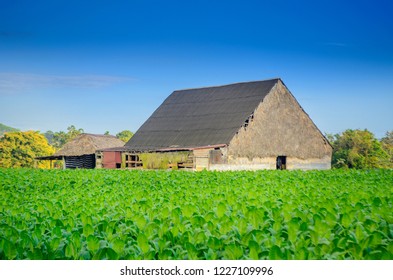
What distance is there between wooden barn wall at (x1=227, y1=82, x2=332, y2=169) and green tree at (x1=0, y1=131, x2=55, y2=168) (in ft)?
89.3

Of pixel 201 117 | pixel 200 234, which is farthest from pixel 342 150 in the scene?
pixel 200 234

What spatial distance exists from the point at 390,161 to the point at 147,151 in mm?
27761

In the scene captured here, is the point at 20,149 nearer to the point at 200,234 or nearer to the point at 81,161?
the point at 81,161

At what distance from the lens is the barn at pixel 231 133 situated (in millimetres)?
30672

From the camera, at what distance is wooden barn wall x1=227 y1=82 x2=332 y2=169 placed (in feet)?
104

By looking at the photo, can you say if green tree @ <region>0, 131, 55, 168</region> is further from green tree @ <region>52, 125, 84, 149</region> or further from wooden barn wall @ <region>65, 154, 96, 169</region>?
green tree @ <region>52, 125, 84, 149</region>

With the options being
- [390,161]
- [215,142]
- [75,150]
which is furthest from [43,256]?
[390,161]

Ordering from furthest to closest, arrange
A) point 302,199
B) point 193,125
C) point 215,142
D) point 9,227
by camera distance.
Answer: point 193,125
point 215,142
point 302,199
point 9,227

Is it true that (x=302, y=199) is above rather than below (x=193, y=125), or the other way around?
below

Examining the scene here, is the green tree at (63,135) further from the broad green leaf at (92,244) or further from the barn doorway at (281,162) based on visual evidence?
the broad green leaf at (92,244)

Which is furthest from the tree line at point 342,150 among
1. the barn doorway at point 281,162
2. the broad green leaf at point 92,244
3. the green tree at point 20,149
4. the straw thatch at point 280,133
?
the broad green leaf at point 92,244
